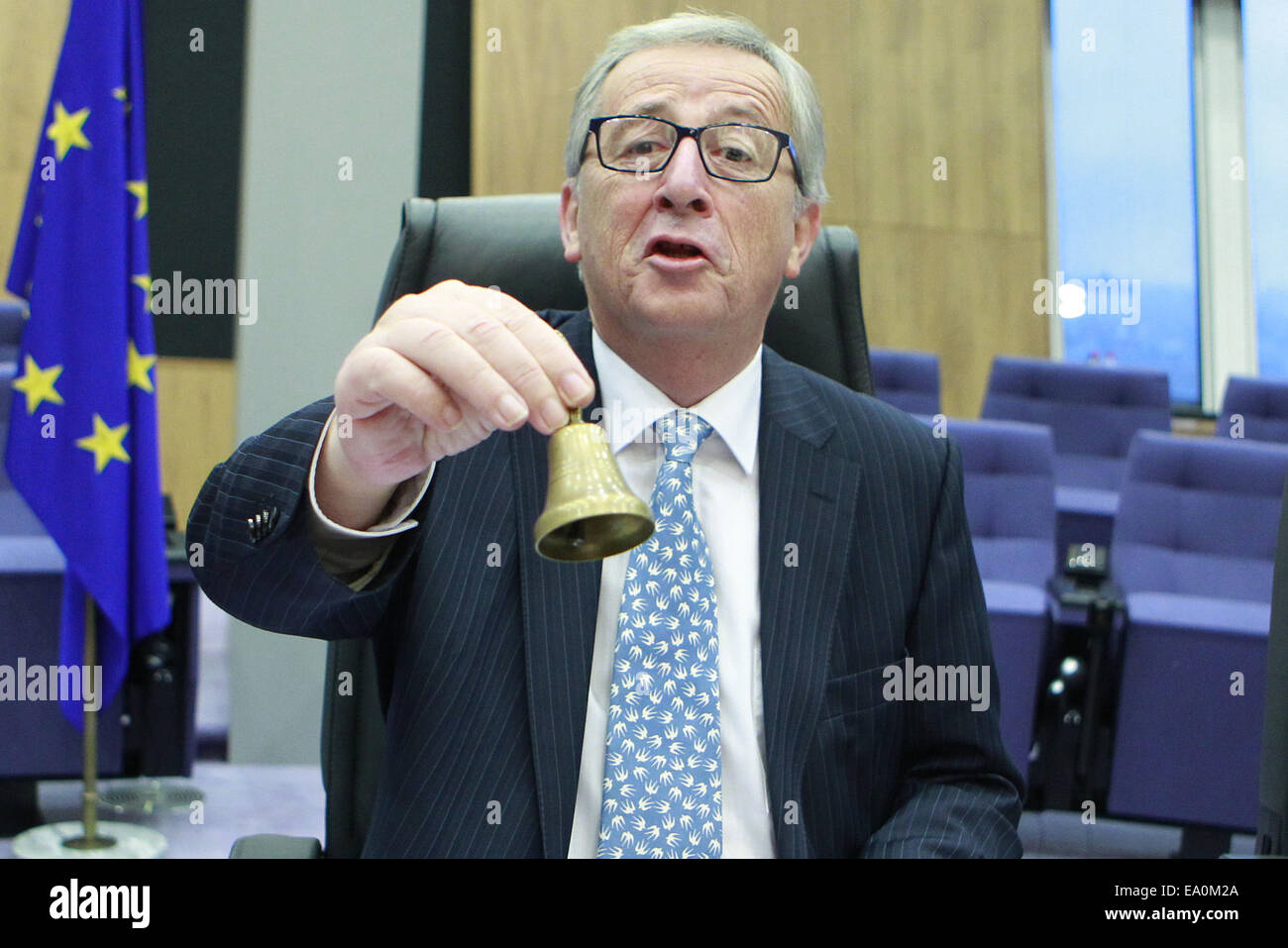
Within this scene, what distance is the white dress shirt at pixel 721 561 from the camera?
0.99m

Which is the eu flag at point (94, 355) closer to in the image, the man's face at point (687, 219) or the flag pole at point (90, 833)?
the flag pole at point (90, 833)

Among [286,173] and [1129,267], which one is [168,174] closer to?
[286,173]

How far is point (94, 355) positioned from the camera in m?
2.70

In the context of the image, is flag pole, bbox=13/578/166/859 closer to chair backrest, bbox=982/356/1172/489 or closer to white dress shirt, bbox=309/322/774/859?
white dress shirt, bbox=309/322/774/859

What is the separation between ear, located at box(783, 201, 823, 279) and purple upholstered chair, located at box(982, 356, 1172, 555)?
11.3ft

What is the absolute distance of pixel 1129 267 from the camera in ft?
20.7

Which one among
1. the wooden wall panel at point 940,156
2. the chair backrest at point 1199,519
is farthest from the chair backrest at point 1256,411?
the chair backrest at point 1199,519

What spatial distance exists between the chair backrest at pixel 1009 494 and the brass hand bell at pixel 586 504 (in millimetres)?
2784

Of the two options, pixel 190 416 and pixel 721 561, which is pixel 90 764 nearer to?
pixel 721 561

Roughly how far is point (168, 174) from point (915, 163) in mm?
3266

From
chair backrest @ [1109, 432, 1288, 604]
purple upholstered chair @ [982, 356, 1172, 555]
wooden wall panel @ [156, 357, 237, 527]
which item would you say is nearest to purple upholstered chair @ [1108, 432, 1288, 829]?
chair backrest @ [1109, 432, 1288, 604]

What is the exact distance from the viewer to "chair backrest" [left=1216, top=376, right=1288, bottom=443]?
4676 millimetres

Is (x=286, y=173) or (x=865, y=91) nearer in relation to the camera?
(x=286, y=173)
